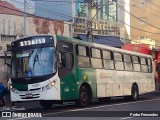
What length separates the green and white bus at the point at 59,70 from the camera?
15484 mm

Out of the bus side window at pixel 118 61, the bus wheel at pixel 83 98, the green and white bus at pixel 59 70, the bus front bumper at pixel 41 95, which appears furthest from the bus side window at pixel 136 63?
the bus front bumper at pixel 41 95

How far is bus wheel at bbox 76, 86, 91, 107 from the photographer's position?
1710cm

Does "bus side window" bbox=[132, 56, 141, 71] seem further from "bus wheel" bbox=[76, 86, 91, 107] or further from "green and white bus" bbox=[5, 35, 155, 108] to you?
"bus wheel" bbox=[76, 86, 91, 107]

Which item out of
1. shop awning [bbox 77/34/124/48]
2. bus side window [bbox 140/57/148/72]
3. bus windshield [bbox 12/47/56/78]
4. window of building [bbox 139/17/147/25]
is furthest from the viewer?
window of building [bbox 139/17/147/25]

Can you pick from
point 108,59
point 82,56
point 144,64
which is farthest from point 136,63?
point 82,56

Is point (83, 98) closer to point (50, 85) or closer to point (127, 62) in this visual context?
point (50, 85)

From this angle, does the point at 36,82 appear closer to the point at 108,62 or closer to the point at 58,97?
the point at 58,97

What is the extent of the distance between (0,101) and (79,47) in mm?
4732

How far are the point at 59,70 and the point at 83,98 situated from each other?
2.39m

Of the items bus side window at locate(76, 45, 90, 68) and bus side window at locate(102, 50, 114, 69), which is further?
bus side window at locate(102, 50, 114, 69)

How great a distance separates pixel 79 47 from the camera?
17500mm

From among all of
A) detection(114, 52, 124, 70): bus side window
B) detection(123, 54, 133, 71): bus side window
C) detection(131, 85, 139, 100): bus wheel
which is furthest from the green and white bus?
detection(131, 85, 139, 100): bus wheel

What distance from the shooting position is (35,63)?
15.6 m

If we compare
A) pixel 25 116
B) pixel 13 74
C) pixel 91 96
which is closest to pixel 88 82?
pixel 91 96
